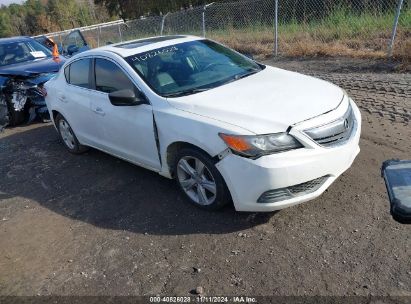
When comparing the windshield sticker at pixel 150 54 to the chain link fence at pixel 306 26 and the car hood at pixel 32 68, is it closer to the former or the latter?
the car hood at pixel 32 68

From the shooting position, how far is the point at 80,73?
17.4ft

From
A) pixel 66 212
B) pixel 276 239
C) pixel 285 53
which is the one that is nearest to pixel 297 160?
pixel 276 239

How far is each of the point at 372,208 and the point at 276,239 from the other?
100cm

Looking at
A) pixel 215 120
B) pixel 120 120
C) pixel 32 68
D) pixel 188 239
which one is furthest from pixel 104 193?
pixel 32 68

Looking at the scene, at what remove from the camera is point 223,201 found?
3.76 meters

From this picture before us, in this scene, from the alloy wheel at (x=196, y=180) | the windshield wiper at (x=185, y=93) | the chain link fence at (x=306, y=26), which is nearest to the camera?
the alloy wheel at (x=196, y=180)

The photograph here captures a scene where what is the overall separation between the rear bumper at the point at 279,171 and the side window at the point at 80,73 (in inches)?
99.2

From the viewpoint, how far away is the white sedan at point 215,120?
11.0 ft

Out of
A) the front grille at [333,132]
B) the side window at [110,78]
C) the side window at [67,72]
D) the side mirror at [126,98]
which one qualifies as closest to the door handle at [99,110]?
the side window at [110,78]

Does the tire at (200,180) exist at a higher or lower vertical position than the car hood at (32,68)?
lower

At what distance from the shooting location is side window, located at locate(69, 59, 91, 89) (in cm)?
512

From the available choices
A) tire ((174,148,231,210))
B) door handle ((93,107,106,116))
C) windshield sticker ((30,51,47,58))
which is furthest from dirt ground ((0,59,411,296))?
windshield sticker ((30,51,47,58))

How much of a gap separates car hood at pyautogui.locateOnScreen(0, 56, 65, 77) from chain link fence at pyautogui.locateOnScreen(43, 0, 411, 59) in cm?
581

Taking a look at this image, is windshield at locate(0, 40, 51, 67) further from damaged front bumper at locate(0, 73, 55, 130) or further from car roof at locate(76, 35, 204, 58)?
car roof at locate(76, 35, 204, 58)
